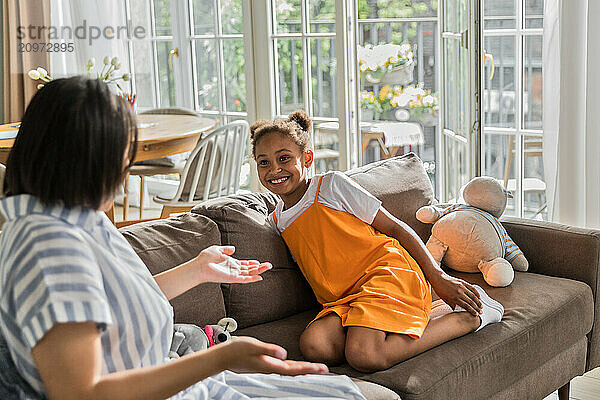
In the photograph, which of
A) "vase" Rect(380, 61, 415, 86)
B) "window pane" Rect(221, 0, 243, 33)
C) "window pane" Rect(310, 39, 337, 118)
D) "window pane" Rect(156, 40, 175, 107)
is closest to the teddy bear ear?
"vase" Rect(380, 61, 415, 86)

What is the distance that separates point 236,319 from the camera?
2180 mm

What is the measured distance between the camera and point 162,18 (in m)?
5.54

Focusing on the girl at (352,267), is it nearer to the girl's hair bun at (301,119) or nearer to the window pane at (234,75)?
the girl's hair bun at (301,119)

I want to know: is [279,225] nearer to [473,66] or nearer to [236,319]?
[236,319]

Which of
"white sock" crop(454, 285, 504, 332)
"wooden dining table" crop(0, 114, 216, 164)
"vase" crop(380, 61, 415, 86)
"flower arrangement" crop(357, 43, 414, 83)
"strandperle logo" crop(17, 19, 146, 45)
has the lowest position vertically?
"white sock" crop(454, 285, 504, 332)

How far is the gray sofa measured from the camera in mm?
1924

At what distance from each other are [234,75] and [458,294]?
332 centimetres

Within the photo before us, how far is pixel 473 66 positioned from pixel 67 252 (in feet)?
8.87

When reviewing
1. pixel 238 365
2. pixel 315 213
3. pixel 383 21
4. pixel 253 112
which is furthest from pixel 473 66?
pixel 238 365

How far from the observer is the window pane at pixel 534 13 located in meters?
3.48

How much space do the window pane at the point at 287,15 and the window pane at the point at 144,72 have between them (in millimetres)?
1537

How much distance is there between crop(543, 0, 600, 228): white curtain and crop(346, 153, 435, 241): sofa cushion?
0.79 m

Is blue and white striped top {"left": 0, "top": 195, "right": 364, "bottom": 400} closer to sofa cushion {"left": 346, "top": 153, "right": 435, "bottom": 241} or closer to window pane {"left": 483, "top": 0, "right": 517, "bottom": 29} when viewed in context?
Answer: sofa cushion {"left": 346, "top": 153, "right": 435, "bottom": 241}

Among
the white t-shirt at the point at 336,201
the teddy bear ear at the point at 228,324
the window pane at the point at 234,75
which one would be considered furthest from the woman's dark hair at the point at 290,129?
the window pane at the point at 234,75
